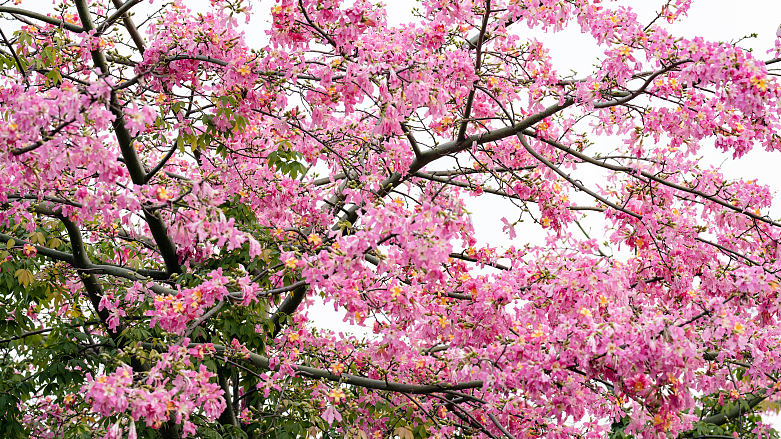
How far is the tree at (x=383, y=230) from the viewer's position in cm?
410

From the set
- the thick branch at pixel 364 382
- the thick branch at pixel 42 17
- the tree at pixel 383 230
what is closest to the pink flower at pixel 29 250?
the tree at pixel 383 230

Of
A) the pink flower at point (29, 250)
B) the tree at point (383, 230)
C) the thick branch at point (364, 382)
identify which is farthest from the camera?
the pink flower at point (29, 250)

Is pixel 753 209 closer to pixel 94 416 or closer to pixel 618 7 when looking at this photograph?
pixel 618 7

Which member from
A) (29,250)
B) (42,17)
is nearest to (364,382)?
(29,250)

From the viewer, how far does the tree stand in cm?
410

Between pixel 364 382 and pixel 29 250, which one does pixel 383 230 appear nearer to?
pixel 364 382

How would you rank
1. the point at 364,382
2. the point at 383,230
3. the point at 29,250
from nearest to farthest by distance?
the point at 383,230 < the point at 364,382 < the point at 29,250

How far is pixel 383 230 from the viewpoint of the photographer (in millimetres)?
4113

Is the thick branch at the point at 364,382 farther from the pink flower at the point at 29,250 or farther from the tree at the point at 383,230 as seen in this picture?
the pink flower at the point at 29,250

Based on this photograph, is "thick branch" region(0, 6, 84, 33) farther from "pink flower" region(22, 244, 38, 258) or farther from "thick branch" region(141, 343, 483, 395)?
"thick branch" region(141, 343, 483, 395)

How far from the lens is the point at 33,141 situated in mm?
4129

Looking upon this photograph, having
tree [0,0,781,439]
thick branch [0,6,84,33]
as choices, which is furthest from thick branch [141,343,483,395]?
thick branch [0,6,84,33]

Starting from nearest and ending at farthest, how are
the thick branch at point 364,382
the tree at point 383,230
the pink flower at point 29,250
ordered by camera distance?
the tree at point 383,230, the thick branch at point 364,382, the pink flower at point 29,250

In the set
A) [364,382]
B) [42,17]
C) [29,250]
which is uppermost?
[42,17]
